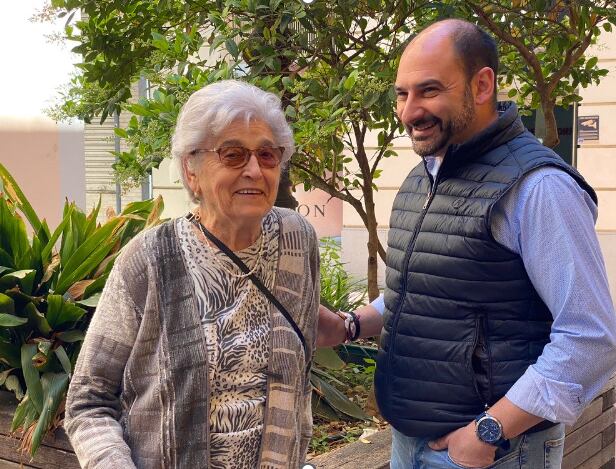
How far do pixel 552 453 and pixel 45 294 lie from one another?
268 centimetres

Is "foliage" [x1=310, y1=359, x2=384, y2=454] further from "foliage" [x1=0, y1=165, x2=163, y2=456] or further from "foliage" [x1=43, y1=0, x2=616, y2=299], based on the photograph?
"foliage" [x1=0, y1=165, x2=163, y2=456]

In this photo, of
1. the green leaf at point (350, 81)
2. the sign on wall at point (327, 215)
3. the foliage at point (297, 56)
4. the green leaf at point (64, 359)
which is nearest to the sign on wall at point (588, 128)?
the sign on wall at point (327, 215)

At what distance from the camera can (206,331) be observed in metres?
2.38

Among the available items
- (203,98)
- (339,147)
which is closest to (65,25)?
(339,147)

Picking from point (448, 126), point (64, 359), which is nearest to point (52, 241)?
point (64, 359)

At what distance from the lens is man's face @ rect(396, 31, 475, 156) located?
2561 millimetres

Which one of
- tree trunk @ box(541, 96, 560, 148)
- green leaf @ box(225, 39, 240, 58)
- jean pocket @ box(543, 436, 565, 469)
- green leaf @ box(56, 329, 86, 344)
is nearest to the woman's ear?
jean pocket @ box(543, 436, 565, 469)

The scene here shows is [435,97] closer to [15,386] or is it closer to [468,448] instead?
[468,448]

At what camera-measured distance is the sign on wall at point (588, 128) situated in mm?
13859

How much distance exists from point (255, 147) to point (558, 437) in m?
1.21

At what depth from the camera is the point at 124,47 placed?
5504mm

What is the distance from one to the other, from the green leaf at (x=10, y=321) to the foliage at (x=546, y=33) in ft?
8.34

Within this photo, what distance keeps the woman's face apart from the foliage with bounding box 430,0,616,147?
2496 mm

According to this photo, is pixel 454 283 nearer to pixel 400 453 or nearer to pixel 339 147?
pixel 400 453
